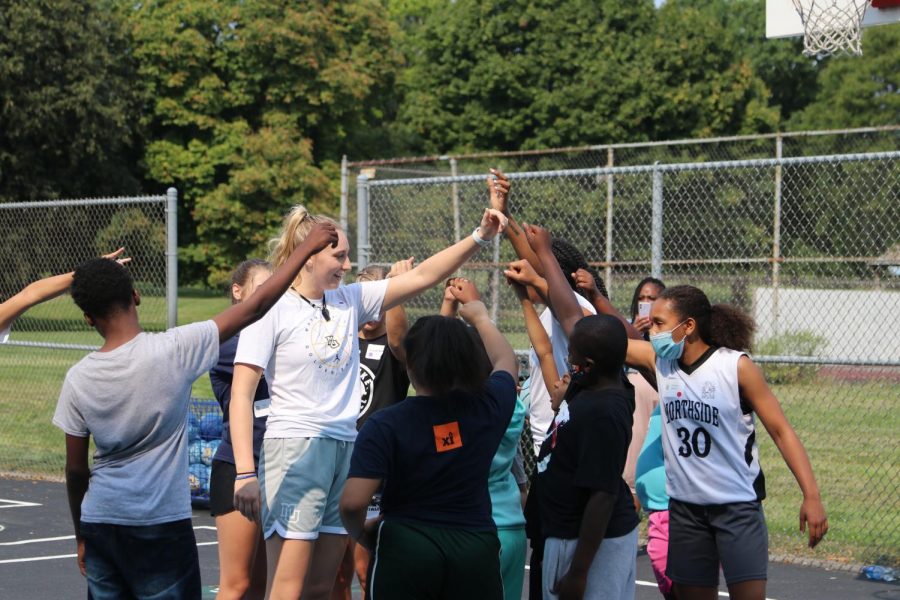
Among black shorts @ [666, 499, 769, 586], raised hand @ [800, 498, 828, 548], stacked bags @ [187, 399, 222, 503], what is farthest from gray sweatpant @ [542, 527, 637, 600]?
stacked bags @ [187, 399, 222, 503]

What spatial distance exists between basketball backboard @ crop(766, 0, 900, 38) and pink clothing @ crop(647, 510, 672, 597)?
4.05 m

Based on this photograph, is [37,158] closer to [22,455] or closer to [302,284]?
[22,455]

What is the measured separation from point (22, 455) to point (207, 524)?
4.30 meters

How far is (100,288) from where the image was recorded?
3998 mm

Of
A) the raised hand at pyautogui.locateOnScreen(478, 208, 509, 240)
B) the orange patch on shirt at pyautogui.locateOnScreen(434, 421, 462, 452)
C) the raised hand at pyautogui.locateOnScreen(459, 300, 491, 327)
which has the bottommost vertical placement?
the orange patch on shirt at pyautogui.locateOnScreen(434, 421, 462, 452)

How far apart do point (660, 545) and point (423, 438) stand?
7.07 feet

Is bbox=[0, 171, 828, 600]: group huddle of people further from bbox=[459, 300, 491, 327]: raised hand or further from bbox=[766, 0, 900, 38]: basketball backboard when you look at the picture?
bbox=[766, 0, 900, 38]: basketball backboard

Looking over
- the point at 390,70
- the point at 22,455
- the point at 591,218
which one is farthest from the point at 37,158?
the point at 22,455

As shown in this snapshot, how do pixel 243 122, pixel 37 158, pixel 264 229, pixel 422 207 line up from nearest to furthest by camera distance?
pixel 422 207 < pixel 37 158 < pixel 264 229 < pixel 243 122

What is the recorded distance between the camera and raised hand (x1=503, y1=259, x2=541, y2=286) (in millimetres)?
4797

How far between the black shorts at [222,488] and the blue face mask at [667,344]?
198 cm

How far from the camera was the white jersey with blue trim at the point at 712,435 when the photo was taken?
15.6ft

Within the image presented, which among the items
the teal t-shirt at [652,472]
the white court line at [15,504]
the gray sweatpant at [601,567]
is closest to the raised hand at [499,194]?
the gray sweatpant at [601,567]

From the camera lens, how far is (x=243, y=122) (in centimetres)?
4059
